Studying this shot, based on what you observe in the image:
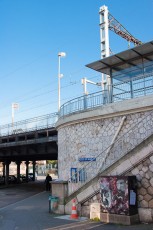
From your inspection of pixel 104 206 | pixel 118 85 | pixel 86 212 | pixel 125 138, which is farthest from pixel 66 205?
pixel 118 85

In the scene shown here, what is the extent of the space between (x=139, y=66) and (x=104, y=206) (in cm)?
822

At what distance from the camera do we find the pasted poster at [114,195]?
11430 mm

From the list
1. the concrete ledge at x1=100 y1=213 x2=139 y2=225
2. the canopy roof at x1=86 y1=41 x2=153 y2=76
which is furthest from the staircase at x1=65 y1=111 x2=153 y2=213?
the canopy roof at x1=86 y1=41 x2=153 y2=76

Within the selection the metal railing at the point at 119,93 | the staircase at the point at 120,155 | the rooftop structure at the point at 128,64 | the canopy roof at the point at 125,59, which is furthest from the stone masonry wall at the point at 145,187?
the canopy roof at the point at 125,59

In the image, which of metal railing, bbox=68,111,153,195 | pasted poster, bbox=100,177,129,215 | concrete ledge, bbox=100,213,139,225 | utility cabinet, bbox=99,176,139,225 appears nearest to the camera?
concrete ledge, bbox=100,213,139,225

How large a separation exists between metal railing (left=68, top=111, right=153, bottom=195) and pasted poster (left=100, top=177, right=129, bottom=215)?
1067mm

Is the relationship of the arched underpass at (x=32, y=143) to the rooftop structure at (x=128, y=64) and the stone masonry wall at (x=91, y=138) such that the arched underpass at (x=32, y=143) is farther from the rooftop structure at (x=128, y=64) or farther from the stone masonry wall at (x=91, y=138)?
the rooftop structure at (x=128, y=64)

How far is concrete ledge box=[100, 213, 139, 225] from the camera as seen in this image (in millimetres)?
11188

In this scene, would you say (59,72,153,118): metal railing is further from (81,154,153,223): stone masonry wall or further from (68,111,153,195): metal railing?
(81,154,153,223): stone masonry wall

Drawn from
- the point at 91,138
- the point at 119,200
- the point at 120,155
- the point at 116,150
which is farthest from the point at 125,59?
the point at 119,200

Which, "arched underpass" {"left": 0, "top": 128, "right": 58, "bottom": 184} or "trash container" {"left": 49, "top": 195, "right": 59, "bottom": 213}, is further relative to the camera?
"arched underpass" {"left": 0, "top": 128, "right": 58, "bottom": 184}

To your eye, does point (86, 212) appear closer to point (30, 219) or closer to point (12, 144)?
point (30, 219)

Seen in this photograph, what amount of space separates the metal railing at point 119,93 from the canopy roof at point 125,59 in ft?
5.60

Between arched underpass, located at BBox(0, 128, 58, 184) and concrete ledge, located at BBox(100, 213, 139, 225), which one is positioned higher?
arched underpass, located at BBox(0, 128, 58, 184)
